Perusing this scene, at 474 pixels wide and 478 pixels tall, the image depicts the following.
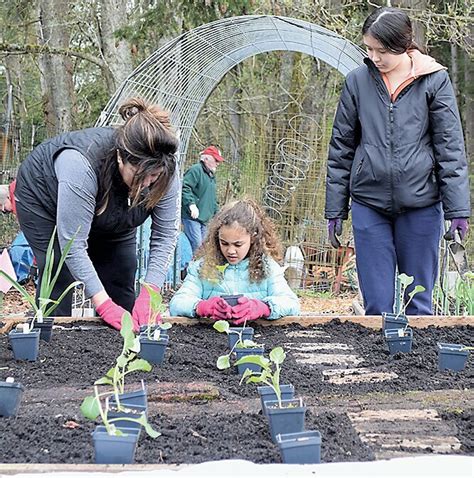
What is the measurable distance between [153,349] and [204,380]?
9.8 inches

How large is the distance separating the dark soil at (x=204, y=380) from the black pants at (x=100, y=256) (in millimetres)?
253

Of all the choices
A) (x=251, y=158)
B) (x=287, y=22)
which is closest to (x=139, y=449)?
(x=287, y=22)

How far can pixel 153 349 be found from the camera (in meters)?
2.35

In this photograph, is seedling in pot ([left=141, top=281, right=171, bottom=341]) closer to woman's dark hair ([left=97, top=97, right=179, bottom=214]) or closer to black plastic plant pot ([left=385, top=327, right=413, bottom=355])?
woman's dark hair ([left=97, top=97, right=179, bottom=214])

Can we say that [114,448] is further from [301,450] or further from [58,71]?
[58,71]

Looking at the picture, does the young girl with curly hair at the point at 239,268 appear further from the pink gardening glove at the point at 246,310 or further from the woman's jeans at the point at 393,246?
the woman's jeans at the point at 393,246

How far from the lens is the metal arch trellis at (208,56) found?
5.40 metres

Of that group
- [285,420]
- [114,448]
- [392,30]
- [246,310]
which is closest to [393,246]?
[246,310]

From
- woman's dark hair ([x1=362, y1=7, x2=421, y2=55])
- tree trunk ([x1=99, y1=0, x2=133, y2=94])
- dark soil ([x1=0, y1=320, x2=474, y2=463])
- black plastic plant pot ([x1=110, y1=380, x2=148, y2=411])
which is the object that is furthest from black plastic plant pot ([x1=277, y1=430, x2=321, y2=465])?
tree trunk ([x1=99, y1=0, x2=133, y2=94])

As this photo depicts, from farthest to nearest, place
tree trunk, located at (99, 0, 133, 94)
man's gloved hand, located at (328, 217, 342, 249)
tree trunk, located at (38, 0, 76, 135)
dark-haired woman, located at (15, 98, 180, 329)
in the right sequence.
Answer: tree trunk, located at (38, 0, 76, 135)
tree trunk, located at (99, 0, 133, 94)
man's gloved hand, located at (328, 217, 342, 249)
dark-haired woman, located at (15, 98, 180, 329)

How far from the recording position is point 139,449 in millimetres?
1511

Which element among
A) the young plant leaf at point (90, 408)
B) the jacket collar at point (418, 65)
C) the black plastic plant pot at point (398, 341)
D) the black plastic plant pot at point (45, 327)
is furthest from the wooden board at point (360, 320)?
the young plant leaf at point (90, 408)

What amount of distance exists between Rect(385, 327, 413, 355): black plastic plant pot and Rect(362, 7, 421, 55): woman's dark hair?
1093 millimetres

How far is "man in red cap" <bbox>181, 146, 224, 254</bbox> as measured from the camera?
761 centimetres
